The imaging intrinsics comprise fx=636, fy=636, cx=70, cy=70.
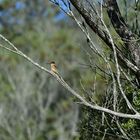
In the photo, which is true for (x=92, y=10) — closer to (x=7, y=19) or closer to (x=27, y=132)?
(x=27, y=132)

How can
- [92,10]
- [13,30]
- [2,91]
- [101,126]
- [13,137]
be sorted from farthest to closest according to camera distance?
[13,30]
[2,91]
[13,137]
[101,126]
[92,10]

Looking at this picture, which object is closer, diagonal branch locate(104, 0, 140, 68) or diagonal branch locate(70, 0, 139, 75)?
diagonal branch locate(70, 0, 139, 75)

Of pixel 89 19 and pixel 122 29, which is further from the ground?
pixel 89 19

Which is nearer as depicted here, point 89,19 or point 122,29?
point 89,19

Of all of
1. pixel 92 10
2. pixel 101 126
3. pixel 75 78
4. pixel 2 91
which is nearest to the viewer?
pixel 92 10

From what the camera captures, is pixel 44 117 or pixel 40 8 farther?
pixel 40 8

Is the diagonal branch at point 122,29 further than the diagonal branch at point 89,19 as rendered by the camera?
Yes

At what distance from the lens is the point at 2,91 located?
3459cm

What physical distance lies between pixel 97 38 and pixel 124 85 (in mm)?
1412

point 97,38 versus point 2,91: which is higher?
point 2,91

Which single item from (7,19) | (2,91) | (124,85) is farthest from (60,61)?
(124,85)

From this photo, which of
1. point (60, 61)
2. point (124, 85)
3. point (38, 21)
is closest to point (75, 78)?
point (60, 61)

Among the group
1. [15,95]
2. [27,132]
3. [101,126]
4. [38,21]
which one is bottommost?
[101,126]

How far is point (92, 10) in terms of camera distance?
9.80 m
